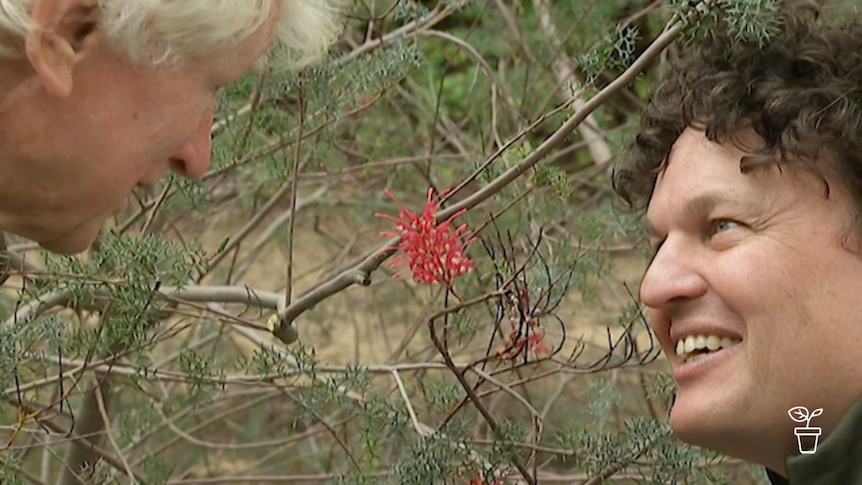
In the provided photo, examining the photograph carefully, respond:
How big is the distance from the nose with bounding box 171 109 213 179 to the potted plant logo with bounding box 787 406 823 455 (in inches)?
33.0

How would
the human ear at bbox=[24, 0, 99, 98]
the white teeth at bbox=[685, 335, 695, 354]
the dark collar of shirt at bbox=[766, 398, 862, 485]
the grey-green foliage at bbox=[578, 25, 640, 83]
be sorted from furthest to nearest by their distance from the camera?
1. the grey-green foliage at bbox=[578, 25, 640, 83]
2. the white teeth at bbox=[685, 335, 695, 354]
3. the dark collar of shirt at bbox=[766, 398, 862, 485]
4. the human ear at bbox=[24, 0, 99, 98]

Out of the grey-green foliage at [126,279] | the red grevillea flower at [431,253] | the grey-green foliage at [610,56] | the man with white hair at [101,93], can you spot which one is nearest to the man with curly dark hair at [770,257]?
the grey-green foliage at [610,56]

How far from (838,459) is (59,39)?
1064 mm

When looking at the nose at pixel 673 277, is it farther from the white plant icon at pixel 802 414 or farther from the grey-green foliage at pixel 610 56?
the grey-green foliage at pixel 610 56

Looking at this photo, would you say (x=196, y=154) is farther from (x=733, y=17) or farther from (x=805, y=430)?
(x=805, y=430)

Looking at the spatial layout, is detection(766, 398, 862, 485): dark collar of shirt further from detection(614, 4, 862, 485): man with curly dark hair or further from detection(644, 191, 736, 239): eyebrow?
detection(644, 191, 736, 239): eyebrow

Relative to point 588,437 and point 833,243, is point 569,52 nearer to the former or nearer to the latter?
point 588,437

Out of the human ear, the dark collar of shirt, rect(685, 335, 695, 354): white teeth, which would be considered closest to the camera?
the human ear

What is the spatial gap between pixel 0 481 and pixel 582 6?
1898 mm

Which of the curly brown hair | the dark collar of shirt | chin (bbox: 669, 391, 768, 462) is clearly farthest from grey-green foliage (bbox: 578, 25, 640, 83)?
the dark collar of shirt

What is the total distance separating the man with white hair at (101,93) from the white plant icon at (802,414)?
83cm

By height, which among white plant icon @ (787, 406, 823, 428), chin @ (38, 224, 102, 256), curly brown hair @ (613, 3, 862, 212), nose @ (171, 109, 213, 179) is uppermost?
nose @ (171, 109, 213, 179)

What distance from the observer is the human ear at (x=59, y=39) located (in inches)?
57.2

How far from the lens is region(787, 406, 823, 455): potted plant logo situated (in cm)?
160
